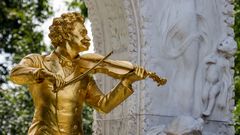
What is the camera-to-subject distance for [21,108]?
17031mm

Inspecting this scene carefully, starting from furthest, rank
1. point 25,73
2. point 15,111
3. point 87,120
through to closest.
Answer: point 15,111 → point 87,120 → point 25,73

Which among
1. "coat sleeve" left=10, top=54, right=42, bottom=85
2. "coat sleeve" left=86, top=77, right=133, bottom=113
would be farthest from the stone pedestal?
"coat sleeve" left=10, top=54, right=42, bottom=85

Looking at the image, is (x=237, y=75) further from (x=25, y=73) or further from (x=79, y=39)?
(x=25, y=73)

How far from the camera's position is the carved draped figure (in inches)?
281

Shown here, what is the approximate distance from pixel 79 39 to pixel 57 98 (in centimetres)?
47

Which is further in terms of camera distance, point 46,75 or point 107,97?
point 107,97

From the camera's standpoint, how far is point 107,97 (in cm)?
743

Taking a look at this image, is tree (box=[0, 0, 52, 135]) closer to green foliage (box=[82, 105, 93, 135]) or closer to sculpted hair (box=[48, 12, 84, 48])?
green foliage (box=[82, 105, 93, 135])

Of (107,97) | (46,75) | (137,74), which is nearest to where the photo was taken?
(46,75)

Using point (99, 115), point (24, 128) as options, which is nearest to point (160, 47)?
point (99, 115)

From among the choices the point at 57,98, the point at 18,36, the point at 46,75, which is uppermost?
the point at 18,36

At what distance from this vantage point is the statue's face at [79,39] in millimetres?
7312

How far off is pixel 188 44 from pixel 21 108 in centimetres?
790

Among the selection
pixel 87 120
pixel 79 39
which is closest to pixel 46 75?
pixel 79 39
